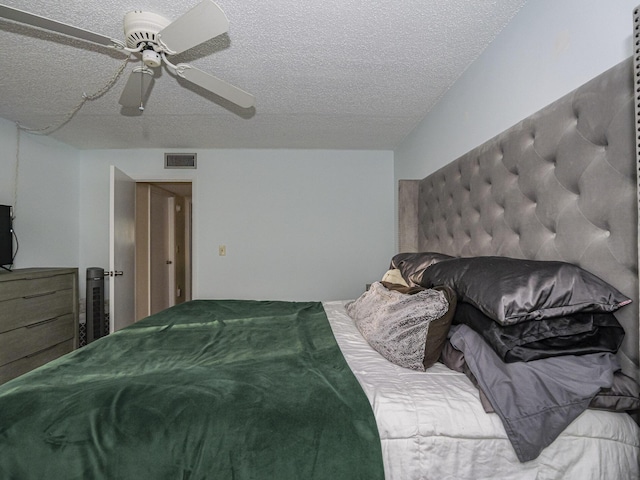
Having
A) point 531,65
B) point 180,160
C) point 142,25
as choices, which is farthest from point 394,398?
point 180,160

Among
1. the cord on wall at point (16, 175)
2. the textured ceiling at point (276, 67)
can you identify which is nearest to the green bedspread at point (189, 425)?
the textured ceiling at point (276, 67)

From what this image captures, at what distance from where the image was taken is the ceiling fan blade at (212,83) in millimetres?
1700

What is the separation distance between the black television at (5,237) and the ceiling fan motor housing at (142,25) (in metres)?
2.32

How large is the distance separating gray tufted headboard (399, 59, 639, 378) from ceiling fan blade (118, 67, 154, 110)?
Answer: 6.14ft

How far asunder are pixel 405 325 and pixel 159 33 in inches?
63.2

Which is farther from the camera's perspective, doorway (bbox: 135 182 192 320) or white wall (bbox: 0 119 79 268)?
doorway (bbox: 135 182 192 320)

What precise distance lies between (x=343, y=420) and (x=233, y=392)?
1.10 ft

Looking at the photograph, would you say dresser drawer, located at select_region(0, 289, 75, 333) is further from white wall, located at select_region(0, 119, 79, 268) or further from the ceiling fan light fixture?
the ceiling fan light fixture

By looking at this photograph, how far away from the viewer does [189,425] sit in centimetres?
88

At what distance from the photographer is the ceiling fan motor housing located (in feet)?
4.91

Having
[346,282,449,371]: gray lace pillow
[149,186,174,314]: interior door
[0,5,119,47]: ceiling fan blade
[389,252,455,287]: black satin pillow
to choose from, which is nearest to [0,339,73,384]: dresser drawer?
[149,186,174,314]: interior door

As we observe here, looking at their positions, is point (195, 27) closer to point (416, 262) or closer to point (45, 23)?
point (45, 23)

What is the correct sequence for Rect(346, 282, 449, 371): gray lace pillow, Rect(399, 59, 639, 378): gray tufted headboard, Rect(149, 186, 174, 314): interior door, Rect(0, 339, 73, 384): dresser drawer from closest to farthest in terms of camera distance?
Rect(399, 59, 639, 378): gray tufted headboard < Rect(346, 282, 449, 371): gray lace pillow < Rect(0, 339, 73, 384): dresser drawer < Rect(149, 186, 174, 314): interior door

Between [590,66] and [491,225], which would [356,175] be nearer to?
[491,225]
